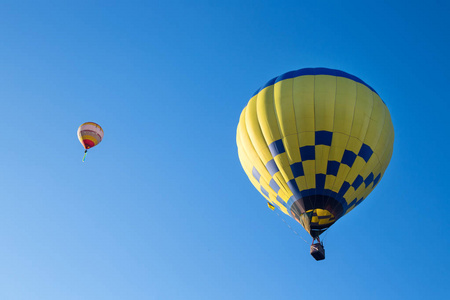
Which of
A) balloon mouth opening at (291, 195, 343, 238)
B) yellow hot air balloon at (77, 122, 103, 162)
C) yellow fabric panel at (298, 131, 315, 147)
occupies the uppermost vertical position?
yellow hot air balloon at (77, 122, 103, 162)

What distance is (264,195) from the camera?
1655 centimetres

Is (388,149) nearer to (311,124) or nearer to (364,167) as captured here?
(364,167)

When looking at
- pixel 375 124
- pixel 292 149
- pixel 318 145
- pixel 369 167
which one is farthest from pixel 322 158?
pixel 375 124

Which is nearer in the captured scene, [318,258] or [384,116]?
[318,258]

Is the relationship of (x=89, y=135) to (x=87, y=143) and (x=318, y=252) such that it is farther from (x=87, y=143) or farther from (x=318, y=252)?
(x=318, y=252)

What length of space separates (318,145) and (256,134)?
1.94 meters

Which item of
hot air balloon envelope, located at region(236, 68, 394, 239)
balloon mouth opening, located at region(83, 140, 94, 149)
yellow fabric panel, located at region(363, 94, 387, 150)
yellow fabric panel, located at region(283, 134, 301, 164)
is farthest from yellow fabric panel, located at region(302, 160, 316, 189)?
balloon mouth opening, located at region(83, 140, 94, 149)

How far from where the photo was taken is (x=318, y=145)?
48.6ft

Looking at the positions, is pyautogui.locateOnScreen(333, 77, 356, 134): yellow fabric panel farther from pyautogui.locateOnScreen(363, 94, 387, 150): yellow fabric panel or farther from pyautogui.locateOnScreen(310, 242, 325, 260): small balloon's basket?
pyautogui.locateOnScreen(310, 242, 325, 260): small balloon's basket

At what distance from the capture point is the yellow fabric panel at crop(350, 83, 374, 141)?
49.3 ft

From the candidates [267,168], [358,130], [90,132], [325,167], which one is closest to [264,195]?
[267,168]

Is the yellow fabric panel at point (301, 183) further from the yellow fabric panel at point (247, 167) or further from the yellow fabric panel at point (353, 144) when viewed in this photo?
the yellow fabric panel at point (247, 167)

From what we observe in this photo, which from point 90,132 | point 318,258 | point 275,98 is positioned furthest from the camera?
point 90,132

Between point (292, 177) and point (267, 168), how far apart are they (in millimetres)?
888
